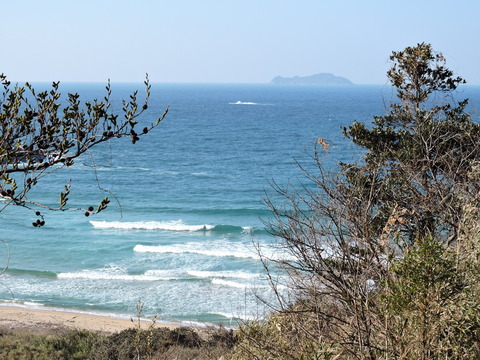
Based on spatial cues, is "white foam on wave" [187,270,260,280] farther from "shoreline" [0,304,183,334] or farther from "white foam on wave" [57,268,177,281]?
"shoreline" [0,304,183,334]

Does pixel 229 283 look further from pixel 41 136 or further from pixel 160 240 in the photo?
pixel 41 136

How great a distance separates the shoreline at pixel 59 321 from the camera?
21094 millimetres

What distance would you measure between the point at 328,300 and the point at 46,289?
21106 millimetres

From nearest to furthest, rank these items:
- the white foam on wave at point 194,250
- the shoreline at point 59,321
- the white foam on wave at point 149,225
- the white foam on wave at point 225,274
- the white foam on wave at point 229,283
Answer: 1. the shoreline at point 59,321
2. the white foam on wave at point 229,283
3. the white foam on wave at point 225,274
4. the white foam on wave at point 194,250
5. the white foam on wave at point 149,225

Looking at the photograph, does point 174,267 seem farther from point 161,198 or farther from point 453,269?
point 453,269

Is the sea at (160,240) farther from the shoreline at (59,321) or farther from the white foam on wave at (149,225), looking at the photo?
the shoreline at (59,321)

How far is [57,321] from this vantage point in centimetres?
2206

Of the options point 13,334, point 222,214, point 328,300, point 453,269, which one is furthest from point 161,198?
point 453,269

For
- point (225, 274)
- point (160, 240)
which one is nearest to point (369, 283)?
point (225, 274)

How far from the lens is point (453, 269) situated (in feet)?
19.0

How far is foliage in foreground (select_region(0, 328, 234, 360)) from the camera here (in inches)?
598

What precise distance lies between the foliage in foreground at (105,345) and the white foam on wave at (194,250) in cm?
1316

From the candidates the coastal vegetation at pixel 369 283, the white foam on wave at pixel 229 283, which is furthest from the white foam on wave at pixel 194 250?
the coastal vegetation at pixel 369 283

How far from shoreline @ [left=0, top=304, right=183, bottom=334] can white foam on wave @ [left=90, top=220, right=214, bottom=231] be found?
512 inches
